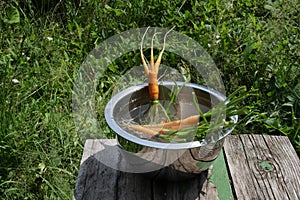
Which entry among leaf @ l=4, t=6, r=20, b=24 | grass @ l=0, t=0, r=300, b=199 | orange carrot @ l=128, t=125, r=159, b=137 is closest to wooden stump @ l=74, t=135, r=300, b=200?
orange carrot @ l=128, t=125, r=159, b=137

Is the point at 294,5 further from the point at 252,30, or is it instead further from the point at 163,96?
the point at 163,96

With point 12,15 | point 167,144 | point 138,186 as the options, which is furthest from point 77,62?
point 167,144

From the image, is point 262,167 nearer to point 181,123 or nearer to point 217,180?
point 217,180

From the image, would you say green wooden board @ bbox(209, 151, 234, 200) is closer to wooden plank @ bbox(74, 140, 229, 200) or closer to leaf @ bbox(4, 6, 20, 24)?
wooden plank @ bbox(74, 140, 229, 200)

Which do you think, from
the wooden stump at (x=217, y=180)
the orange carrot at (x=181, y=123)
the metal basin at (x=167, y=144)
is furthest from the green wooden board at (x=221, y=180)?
the orange carrot at (x=181, y=123)

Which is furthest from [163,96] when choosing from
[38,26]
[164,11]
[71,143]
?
[38,26]

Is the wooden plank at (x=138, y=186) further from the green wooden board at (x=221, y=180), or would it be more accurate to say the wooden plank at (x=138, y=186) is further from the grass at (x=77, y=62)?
the grass at (x=77, y=62)
